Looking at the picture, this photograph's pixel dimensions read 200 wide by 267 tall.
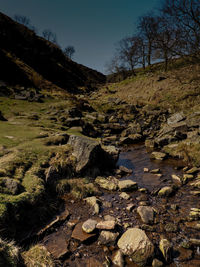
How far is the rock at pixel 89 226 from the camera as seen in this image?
579 centimetres

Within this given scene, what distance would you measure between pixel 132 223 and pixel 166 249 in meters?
1.57

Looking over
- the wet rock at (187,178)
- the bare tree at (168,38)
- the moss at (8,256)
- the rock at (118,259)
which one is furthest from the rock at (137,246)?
the bare tree at (168,38)

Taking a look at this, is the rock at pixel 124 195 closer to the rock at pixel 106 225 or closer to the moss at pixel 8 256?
the rock at pixel 106 225

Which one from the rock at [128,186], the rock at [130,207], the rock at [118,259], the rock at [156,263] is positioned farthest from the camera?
the rock at [128,186]

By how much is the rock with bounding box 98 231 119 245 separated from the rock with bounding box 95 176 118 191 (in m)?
3.24

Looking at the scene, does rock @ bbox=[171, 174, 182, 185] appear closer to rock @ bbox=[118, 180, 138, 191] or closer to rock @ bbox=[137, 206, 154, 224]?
rock @ bbox=[118, 180, 138, 191]

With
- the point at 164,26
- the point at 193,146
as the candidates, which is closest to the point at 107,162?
the point at 193,146

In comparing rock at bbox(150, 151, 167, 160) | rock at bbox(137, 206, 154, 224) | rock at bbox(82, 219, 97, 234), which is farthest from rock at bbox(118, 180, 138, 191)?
rock at bbox(150, 151, 167, 160)

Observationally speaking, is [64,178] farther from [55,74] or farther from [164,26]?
[55,74]

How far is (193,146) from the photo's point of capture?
11.9m

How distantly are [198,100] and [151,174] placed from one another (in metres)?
18.8

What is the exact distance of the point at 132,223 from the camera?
20.4 feet

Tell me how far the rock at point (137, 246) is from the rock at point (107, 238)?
0.21m

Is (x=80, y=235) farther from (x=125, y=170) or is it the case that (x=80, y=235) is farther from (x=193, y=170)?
(x=193, y=170)
